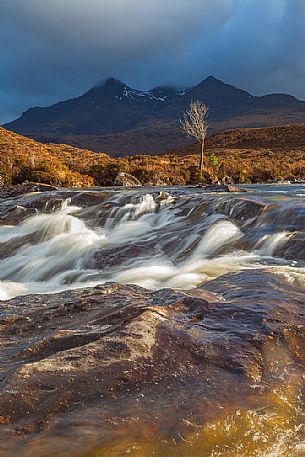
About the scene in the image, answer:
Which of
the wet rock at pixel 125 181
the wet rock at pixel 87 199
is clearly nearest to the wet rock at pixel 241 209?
the wet rock at pixel 87 199

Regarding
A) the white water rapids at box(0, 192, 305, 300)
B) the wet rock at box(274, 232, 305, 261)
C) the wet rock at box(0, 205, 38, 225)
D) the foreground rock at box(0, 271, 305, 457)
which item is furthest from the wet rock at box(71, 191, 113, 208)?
the foreground rock at box(0, 271, 305, 457)

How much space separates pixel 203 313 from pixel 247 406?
5.70ft

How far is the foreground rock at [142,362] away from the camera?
9.18 ft

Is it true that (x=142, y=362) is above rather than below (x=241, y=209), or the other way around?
below

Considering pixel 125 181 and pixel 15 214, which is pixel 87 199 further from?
pixel 125 181

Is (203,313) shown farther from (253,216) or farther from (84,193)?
(84,193)

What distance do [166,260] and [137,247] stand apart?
1.36 meters

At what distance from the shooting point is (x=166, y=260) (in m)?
9.98

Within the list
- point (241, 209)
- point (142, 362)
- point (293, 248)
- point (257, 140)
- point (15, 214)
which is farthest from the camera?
point (257, 140)

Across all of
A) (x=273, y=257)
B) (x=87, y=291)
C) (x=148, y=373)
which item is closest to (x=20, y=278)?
(x=87, y=291)

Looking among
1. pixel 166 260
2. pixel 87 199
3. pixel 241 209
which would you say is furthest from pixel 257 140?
pixel 166 260

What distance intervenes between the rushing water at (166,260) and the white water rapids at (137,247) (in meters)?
0.03

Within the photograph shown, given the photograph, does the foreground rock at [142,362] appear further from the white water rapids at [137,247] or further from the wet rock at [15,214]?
the wet rock at [15,214]

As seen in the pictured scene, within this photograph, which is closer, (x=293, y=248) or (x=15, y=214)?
(x=293, y=248)
